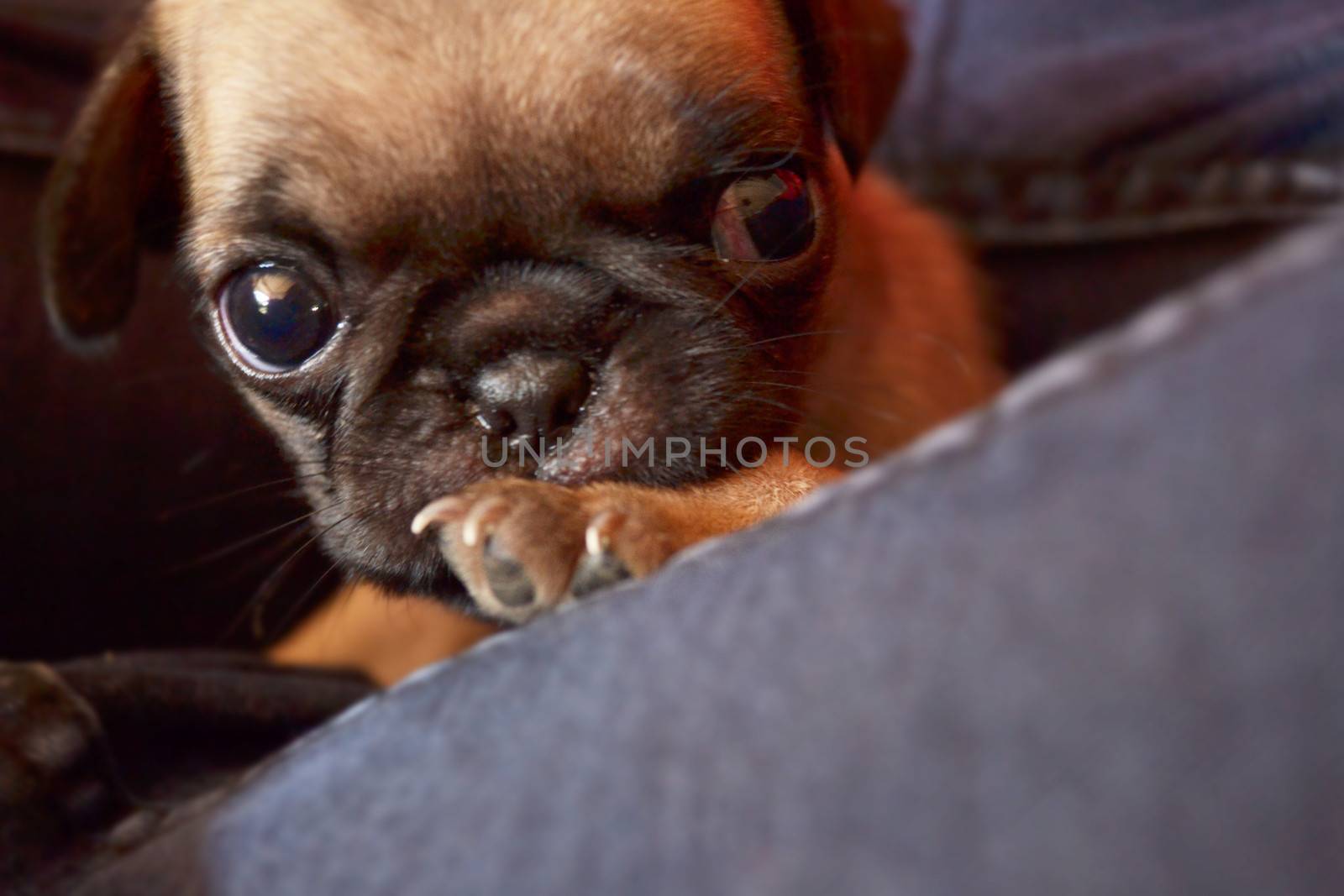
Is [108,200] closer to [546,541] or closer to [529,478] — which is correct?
[529,478]

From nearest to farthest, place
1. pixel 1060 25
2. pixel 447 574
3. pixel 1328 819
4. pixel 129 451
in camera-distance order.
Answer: pixel 1328 819 < pixel 447 574 < pixel 129 451 < pixel 1060 25

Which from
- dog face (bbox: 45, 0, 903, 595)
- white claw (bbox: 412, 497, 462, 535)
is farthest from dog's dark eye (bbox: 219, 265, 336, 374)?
white claw (bbox: 412, 497, 462, 535)

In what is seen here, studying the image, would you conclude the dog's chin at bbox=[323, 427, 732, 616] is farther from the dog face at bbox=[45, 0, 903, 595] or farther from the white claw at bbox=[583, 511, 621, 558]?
the white claw at bbox=[583, 511, 621, 558]

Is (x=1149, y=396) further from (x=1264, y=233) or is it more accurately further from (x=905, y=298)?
(x=1264, y=233)

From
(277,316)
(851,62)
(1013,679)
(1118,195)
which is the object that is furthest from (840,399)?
(1013,679)

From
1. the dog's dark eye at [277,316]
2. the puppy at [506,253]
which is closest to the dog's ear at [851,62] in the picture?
the puppy at [506,253]

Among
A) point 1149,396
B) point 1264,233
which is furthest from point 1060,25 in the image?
point 1149,396

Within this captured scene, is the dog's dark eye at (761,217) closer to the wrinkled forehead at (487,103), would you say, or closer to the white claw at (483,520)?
the wrinkled forehead at (487,103)
